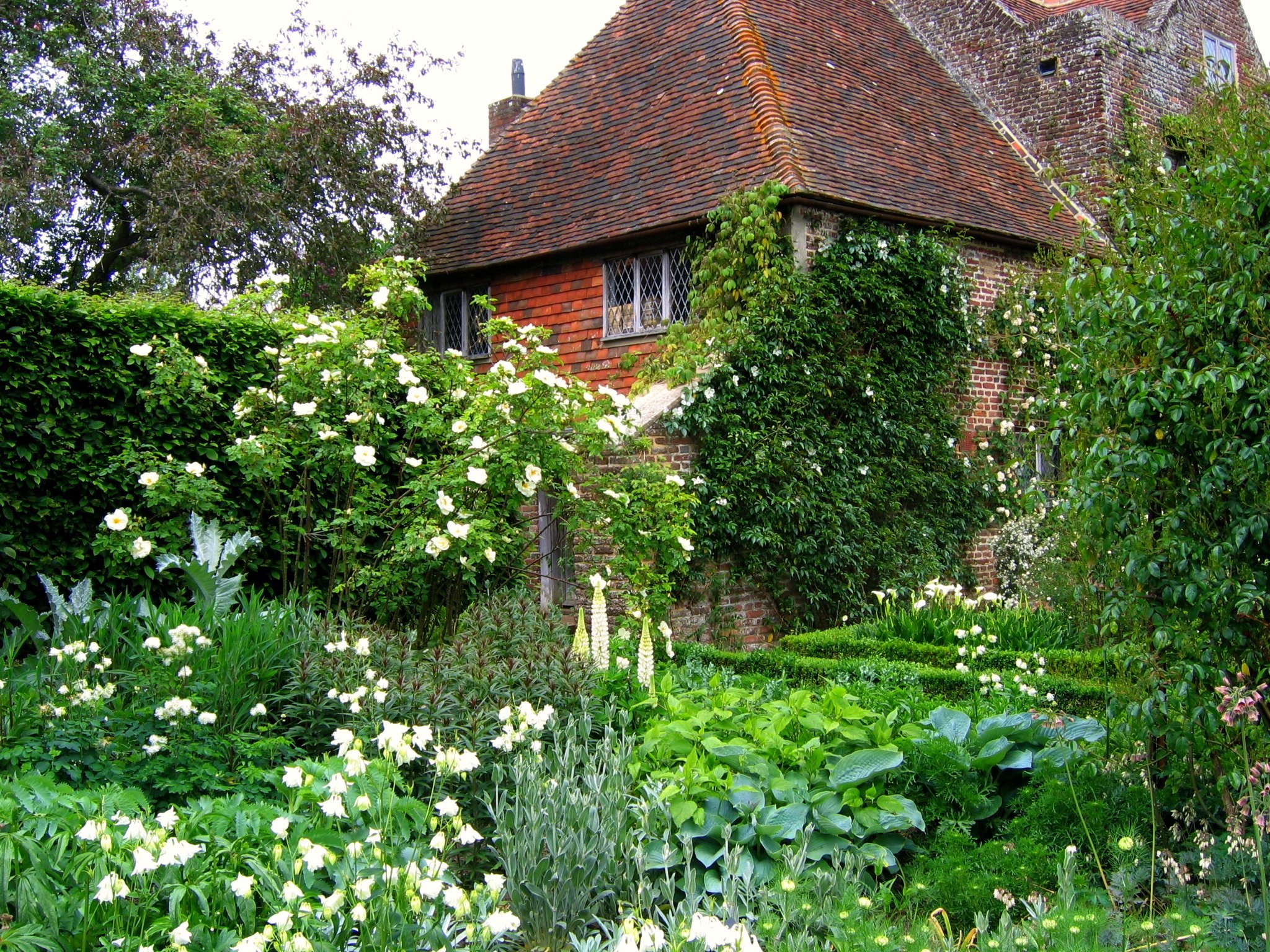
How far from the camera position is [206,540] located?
23.4 feet

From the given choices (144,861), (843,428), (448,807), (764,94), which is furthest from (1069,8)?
(144,861)

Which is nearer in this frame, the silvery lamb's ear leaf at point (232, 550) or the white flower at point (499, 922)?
the white flower at point (499, 922)

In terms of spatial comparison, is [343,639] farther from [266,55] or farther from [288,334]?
[266,55]

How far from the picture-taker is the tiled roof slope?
503 inches

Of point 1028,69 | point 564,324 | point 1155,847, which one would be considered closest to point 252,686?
point 1155,847

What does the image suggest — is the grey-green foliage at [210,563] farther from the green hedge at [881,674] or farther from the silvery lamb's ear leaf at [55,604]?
the green hedge at [881,674]

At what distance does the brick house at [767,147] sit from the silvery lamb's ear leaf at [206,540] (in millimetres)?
4492

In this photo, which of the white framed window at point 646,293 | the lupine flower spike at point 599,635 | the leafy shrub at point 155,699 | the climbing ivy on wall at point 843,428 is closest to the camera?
the leafy shrub at point 155,699

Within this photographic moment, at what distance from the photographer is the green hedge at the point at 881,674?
7.27 metres

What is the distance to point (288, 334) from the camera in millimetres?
8656

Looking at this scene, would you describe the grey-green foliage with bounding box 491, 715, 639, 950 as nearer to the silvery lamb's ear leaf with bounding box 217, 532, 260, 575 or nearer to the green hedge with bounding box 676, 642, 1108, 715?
the silvery lamb's ear leaf with bounding box 217, 532, 260, 575

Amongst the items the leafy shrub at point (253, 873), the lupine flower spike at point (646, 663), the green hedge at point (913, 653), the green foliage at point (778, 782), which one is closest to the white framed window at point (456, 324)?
the green hedge at point (913, 653)

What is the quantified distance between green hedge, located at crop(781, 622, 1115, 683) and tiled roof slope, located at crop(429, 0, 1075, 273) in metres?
4.75

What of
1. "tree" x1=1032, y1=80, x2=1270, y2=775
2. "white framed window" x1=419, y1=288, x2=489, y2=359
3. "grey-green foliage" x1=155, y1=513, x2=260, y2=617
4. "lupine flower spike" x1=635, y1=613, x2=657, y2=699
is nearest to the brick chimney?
"white framed window" x1=419, y1=288, x2=489, y2=359
